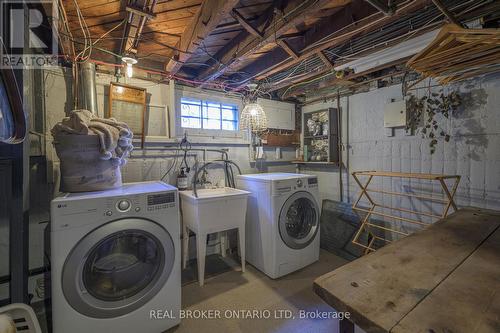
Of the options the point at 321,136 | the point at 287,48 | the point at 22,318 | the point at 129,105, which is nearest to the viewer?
the point at 22,318

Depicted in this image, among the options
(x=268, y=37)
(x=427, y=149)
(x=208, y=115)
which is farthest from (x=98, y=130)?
(x=427, y=149)

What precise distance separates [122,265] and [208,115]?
1900 mm

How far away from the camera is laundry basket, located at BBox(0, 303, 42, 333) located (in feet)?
3.51

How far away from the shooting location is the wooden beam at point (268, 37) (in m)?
1.34

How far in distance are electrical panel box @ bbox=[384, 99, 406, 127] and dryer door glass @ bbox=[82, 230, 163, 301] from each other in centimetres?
261

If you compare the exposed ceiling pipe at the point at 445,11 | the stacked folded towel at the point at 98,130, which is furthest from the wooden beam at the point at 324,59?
the stacked folded towel at the point at 98,130

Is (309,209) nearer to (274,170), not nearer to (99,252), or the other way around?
(274,170)

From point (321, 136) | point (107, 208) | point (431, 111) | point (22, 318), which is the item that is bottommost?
point (22, 318)

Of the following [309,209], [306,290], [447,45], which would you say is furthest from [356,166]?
[447,45]

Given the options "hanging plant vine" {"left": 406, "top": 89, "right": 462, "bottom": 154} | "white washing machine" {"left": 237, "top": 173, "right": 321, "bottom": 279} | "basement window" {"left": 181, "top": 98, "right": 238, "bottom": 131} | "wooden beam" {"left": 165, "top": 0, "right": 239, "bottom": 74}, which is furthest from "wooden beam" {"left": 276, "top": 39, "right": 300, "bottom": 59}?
"hanging plant vine" {"left": 406, "top": 89, "right": 462, "bottom": 154}

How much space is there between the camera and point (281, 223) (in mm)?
2256

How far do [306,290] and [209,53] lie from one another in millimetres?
2436

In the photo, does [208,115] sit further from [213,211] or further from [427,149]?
[427,149]

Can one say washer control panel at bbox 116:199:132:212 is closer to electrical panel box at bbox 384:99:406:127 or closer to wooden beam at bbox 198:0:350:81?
wooden beam at bbox 198:0:350:81
